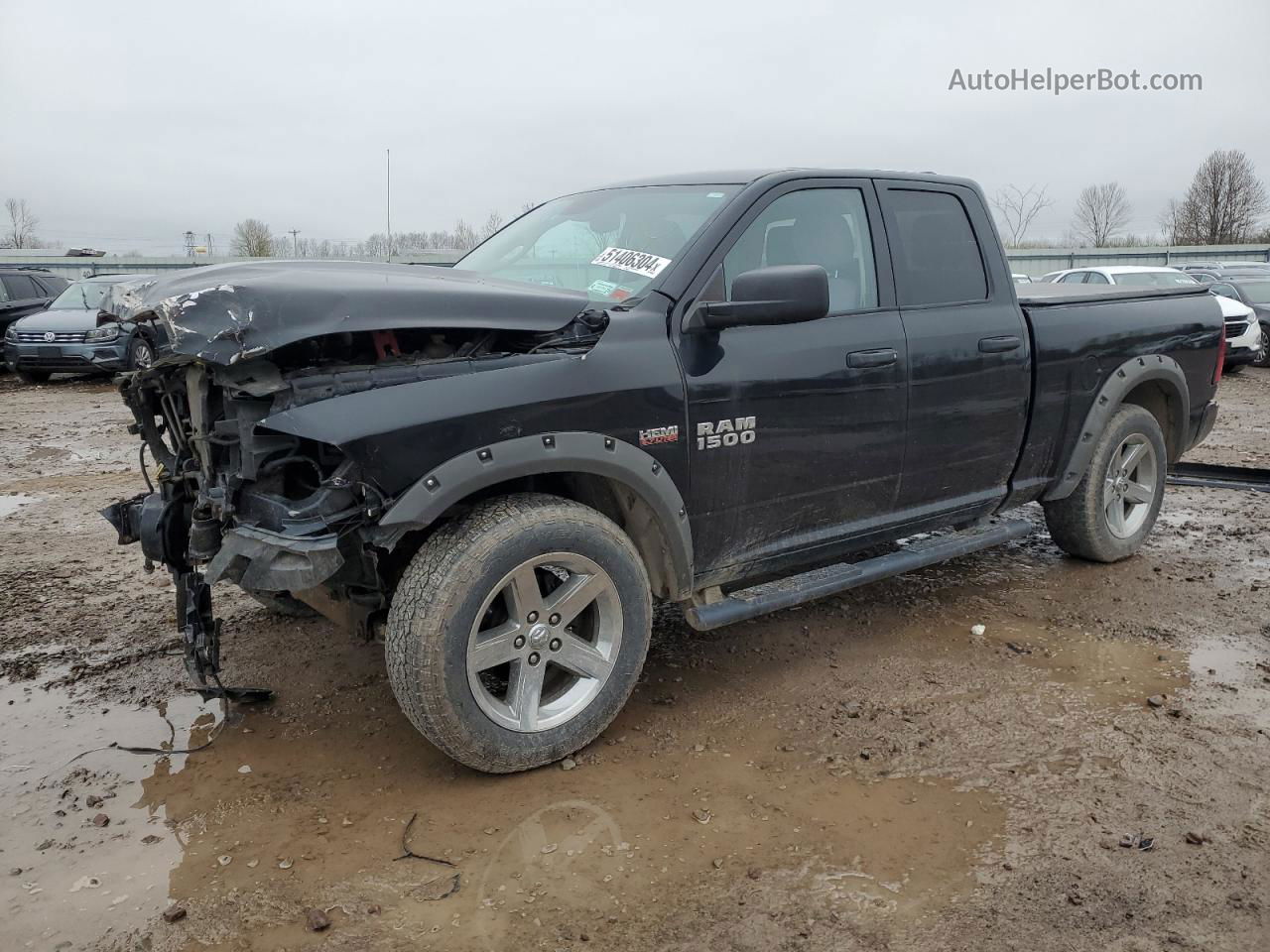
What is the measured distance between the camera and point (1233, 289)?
1606 cm

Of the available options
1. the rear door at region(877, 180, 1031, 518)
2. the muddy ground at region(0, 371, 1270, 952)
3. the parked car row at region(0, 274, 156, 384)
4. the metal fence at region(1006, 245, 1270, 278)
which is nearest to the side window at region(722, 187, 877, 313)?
the rear door at region(877, 180, 1031, 518)

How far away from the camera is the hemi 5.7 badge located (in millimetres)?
3195

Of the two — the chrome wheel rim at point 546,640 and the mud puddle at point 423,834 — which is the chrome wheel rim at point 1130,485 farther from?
the chrome wheel rim at point 546,640

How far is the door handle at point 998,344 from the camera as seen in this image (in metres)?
4.18

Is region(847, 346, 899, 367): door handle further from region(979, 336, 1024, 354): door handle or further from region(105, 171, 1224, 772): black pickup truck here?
region(979, 336, 1024, 354): door handle

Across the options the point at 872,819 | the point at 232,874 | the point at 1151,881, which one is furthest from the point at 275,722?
the point at 1151,881

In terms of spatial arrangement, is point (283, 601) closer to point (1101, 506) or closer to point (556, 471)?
point (556, 471)

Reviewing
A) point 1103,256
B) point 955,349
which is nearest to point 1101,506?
point 955,349

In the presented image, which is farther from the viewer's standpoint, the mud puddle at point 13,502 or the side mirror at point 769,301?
the mud puddle at point 13,502

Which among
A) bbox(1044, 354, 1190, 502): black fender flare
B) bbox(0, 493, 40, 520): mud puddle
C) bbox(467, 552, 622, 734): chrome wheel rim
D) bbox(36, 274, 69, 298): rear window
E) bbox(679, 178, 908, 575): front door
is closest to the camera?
bbox(467, 552, 622, 734): chrome wheel rim

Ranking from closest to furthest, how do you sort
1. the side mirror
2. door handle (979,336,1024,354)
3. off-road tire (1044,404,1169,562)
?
the side mirror, door handle (979,336,1024,354), off-road tire (1044,404,1169,562)

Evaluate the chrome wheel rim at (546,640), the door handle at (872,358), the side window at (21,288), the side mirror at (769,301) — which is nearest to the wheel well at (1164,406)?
the door handle at (872,358)

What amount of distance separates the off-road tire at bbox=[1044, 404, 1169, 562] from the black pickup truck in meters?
0.65

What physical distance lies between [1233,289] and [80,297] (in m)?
18.4
